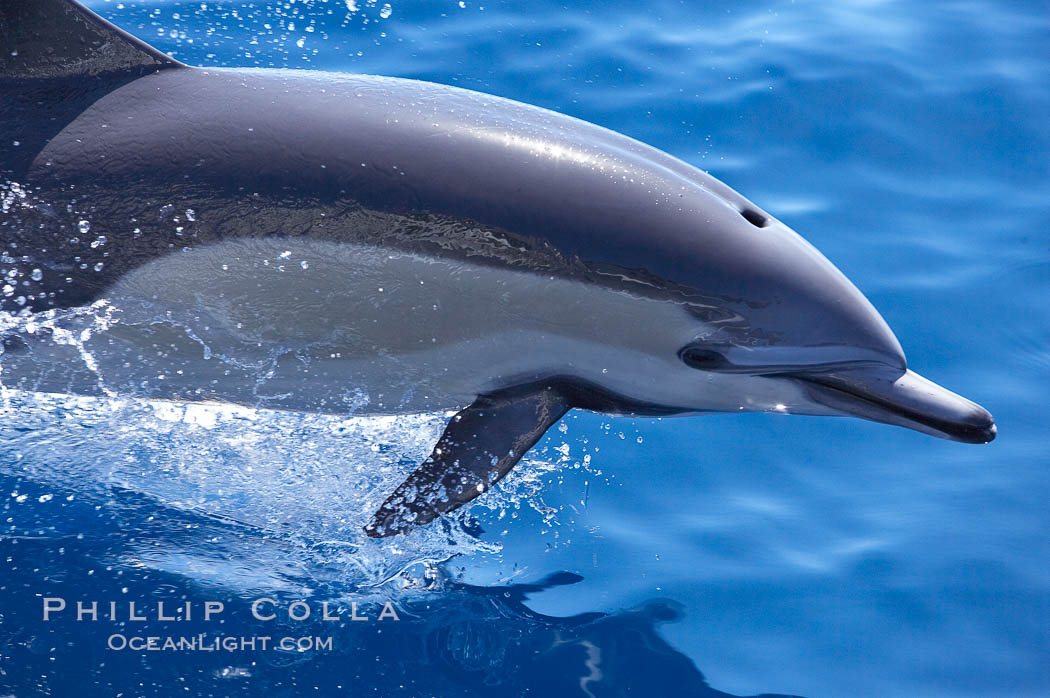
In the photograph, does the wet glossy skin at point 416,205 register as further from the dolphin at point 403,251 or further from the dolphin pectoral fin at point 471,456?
the dolphin pectoral fin at point 471,456

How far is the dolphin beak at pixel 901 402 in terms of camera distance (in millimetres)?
4191

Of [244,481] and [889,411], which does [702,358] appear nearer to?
[889,411]

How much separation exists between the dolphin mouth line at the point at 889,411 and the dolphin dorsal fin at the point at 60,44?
2.77 metres

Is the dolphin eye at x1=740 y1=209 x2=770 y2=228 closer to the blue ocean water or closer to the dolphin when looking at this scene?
the dolphin

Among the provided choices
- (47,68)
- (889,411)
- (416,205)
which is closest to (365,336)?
(416,205)

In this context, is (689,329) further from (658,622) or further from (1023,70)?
(1023,70)

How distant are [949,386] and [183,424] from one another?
396cm

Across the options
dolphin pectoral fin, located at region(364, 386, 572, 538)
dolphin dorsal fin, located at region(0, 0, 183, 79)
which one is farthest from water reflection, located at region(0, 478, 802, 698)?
dolphin dorsal fin, located at region(0, 0, 183, 79)

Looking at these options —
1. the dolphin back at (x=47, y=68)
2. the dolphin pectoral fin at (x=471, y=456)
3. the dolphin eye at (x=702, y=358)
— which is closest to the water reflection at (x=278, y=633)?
the dolphin pectoral fin at (x=471, y=456)

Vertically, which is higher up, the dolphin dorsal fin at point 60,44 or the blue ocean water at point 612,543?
the dolphin dorsal fin at point 60,44

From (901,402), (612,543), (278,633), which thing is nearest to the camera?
(901,402)

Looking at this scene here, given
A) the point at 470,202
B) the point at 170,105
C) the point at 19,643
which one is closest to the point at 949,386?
the point at 470,202

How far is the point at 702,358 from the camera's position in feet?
14.3

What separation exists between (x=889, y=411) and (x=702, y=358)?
0.72 meters
